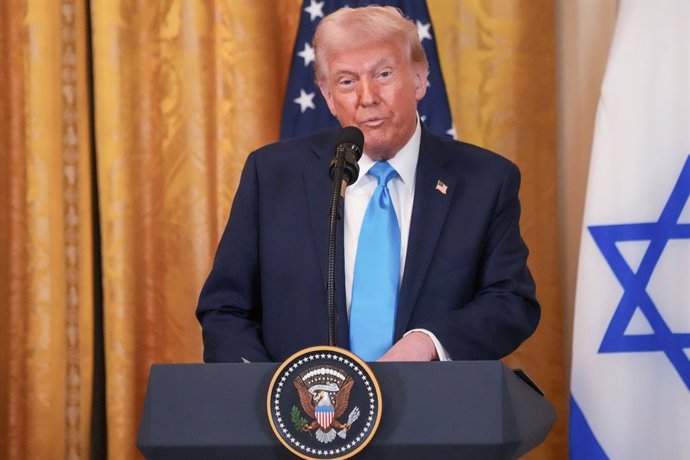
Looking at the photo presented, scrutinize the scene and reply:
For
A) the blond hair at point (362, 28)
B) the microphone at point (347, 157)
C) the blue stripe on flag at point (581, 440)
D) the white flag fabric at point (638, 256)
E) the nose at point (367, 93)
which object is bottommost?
the blue stripe on flag at point (581, 440)

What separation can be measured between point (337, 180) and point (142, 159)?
6.86 ft

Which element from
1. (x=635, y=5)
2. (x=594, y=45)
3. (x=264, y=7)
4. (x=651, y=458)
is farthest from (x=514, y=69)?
(x=651, y=458)

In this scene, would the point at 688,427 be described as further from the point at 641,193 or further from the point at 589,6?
the point at 589,6

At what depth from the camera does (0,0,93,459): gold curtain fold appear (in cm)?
379

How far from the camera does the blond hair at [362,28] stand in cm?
272

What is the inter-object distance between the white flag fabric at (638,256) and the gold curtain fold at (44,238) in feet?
6.02

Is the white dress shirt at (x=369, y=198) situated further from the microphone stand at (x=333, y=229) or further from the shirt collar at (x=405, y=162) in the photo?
the microphone stand at (x=333, y=229)

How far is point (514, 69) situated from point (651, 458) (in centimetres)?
150

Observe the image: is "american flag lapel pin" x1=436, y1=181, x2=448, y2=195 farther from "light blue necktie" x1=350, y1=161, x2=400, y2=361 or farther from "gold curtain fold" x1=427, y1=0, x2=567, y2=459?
"gold curtain fold" x1=427, y1=0, x2=567, y2=459

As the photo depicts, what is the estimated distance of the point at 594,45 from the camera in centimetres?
395

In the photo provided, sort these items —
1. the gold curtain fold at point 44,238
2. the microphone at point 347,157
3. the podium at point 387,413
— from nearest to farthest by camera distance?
the podium at point 387,413 → the microphone at point 347,157 → the gold curtain fold at point 44,238

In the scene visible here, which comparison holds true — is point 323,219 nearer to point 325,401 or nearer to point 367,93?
point 367,93

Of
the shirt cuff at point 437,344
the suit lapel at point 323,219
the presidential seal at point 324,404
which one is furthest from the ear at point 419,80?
the presidential seal at point 324,404

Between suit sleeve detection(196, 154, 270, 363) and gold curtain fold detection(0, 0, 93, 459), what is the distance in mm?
1341
